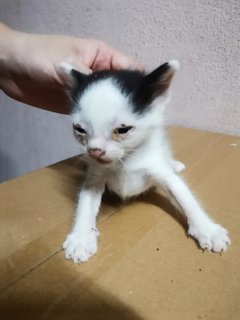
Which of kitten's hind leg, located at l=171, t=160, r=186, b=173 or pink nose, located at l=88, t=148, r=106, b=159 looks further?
kitten's hind leg, located at l=171, t=160, r=186, b=173

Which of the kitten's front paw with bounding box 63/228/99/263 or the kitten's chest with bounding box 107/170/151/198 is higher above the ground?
the kitten's chest with bounding box 107/170/151/198

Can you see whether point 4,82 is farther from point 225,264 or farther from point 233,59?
point 225,264

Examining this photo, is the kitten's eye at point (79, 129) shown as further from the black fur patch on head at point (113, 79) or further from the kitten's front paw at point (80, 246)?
the kitten's front paw at point (80, 246)

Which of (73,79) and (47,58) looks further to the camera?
(47,58)

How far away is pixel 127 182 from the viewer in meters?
0.71

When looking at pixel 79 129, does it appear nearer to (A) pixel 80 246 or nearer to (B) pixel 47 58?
(A) pixel 80 246

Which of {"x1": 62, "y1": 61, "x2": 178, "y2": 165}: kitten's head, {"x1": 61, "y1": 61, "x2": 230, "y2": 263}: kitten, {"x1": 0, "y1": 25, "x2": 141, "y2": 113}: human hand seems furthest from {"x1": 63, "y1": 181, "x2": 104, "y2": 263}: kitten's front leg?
{"x1": 0, "y1": 25, "x2": 141, "y2": 113}: human hand

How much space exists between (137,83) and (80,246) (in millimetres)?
315

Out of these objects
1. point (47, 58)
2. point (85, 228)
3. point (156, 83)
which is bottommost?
point (85, 228)

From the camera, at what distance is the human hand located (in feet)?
2.90

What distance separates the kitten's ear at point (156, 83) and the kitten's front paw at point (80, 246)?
0.27 metres

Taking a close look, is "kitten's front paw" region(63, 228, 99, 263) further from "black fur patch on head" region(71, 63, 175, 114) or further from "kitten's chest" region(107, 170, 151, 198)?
"black fur patch on head" region(71, 63, 175, 114)

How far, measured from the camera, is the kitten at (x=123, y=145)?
570 millimetres

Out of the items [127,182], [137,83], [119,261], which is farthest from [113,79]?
[119,261]
